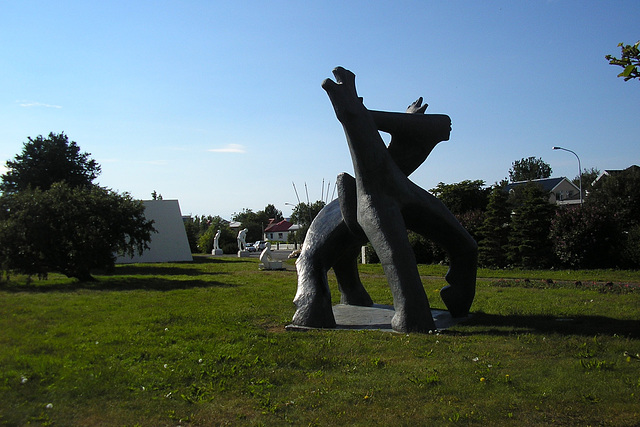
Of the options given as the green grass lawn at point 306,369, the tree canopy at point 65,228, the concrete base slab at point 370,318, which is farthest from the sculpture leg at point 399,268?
the tree canopy at point 65,228

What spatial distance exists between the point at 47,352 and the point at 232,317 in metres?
3.93

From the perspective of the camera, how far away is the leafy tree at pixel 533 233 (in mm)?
22078

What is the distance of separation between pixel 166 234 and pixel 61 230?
1719 cm

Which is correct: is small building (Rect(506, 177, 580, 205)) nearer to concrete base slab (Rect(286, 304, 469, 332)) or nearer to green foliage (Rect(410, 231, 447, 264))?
green foliage (Rect(410, 231, 447, 264))

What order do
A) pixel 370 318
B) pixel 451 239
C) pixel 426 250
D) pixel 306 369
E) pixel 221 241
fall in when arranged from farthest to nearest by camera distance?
pixel 221 241 → pixel 426 250 → pixel 370 318 → pixel 451 239 → pixel 306 369

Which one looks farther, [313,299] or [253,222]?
[253,222]

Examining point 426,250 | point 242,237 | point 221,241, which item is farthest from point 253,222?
point 426,250

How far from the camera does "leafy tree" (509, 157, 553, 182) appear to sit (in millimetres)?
86562

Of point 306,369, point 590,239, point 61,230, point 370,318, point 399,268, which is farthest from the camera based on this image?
point 590,239

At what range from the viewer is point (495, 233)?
2380 centimetres

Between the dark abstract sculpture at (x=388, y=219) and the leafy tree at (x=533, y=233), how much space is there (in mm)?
13613

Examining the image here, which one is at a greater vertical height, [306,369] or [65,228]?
[65,228]

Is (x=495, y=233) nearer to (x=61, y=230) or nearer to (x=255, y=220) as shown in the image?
(x=61, y=230)

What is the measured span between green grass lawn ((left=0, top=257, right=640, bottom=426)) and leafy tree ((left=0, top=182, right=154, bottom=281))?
6.31m
